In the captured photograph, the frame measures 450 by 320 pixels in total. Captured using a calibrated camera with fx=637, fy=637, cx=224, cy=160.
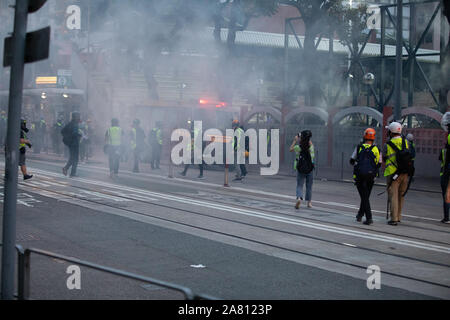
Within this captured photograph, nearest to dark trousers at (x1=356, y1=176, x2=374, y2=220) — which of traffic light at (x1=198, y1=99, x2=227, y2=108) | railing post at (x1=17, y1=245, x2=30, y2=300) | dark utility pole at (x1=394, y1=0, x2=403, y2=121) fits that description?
railing post at (x1=17, y1=245, x2=30, y2=300)

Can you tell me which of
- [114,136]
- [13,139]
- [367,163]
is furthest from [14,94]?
[114,136]

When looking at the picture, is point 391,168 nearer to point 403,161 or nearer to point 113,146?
point 403,161

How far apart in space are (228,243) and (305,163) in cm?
402

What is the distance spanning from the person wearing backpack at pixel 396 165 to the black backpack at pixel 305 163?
1849mm

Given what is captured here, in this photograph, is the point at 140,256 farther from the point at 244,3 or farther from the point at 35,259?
the point at 244,3

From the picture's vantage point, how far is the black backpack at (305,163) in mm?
11570

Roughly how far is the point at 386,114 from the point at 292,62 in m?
21.4

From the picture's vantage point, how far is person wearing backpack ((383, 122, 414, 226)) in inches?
384

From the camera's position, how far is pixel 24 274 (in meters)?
4.53

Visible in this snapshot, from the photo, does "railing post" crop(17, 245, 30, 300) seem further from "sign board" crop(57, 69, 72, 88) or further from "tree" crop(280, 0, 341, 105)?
"sign board" crop(57, 69, 72, 88)

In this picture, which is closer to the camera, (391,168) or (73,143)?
(391,168)

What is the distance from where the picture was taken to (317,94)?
34.8m

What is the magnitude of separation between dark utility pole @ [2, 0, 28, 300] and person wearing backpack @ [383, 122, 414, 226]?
6.60 metres
